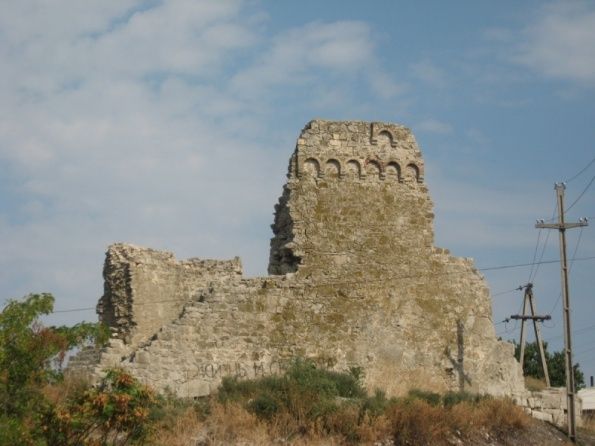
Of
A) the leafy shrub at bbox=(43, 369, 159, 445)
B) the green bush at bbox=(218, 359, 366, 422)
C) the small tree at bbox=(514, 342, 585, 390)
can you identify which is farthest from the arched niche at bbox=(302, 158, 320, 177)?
the small tree at bbox=(514, 342, 585, 390)

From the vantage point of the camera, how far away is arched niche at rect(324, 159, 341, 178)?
22.6m

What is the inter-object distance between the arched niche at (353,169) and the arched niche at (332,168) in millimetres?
199

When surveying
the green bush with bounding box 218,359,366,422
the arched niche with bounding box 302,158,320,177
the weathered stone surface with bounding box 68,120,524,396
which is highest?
the arched niche with bounding box 302,158,320,177

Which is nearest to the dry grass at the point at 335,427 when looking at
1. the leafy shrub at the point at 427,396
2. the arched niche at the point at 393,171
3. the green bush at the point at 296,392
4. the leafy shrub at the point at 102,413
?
the green bush at the point at 296,392

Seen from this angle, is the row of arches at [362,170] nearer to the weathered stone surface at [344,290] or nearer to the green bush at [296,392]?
the weathered stone surface at [344,290]

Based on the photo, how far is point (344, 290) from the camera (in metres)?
21.9

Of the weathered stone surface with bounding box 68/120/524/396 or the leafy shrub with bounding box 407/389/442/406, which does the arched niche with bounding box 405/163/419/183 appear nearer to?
the weathered stone surface with bounding box 68/120/524/396

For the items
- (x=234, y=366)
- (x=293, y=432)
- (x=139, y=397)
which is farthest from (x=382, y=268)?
(x=139, y=397)

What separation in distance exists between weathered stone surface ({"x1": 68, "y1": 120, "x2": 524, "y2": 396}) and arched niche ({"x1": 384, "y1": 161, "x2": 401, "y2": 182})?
25 mm

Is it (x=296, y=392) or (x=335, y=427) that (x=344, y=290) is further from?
(x=335, y=427)

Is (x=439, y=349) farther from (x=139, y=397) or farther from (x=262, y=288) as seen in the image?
(x=139, y=397)

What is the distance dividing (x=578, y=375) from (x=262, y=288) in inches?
1186

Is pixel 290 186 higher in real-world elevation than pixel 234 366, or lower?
higher

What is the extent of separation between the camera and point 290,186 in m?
22.4
